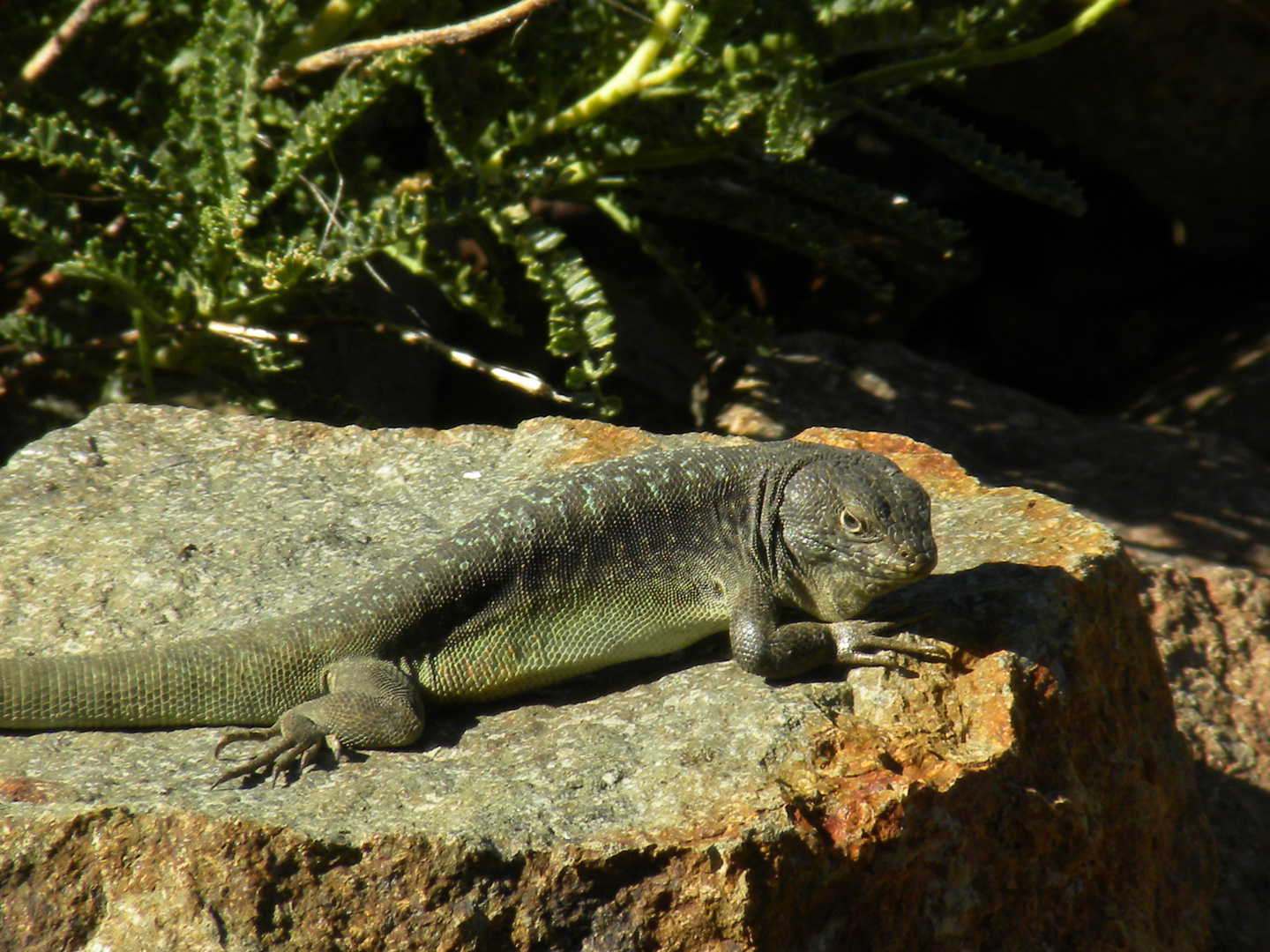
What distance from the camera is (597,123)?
6141 millimetres

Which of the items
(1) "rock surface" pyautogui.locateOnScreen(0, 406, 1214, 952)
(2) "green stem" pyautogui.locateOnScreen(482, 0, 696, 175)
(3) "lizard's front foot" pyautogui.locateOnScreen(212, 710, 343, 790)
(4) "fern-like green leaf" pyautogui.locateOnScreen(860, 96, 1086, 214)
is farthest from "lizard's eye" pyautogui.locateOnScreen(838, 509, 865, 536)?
(4) "fern-like green leaf" pyautogui.locateOnScreen(860, 96, 1086, 214)

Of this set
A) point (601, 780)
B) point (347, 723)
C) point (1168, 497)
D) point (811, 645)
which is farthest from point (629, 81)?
point (1168, 497)

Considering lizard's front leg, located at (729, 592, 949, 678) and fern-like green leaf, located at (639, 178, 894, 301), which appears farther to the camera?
fern-like green leaf, located at (639, 178, 894, 301)

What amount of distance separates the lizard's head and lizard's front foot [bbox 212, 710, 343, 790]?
1.57 metres

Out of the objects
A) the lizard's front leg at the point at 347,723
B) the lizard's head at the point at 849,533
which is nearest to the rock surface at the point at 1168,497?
the lizard's head at the point at 849,533

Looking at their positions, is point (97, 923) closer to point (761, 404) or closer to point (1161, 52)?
point (761, 404)

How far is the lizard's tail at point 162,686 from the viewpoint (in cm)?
373

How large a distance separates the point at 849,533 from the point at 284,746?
1.81 meters

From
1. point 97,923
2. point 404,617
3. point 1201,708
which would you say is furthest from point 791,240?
point 97,923

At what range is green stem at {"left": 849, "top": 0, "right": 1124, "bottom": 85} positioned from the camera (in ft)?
19.3

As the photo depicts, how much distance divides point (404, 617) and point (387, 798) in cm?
64

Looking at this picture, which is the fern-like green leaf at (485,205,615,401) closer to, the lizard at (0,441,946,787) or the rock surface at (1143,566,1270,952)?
the lizard at (0,441,946,787)

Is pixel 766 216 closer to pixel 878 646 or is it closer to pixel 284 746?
pixel 878 646

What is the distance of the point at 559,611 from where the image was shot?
3965 mm
